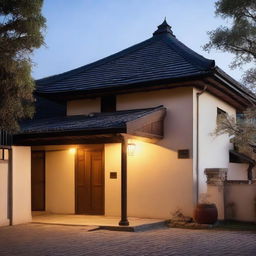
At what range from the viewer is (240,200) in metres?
13.1

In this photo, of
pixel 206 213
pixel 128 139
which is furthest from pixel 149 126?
pixel 206 213

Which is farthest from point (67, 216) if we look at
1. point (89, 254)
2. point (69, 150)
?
point (89, 254)

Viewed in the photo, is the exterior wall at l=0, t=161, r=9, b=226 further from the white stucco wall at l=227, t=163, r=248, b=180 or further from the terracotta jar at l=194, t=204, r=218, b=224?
the white stucco wall at l=227, t=163, r=248, b=180

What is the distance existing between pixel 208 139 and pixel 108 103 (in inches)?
137

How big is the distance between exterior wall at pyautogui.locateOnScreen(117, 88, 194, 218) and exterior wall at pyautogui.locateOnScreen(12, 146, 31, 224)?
3.17 meters

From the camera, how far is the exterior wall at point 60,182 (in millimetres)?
15500

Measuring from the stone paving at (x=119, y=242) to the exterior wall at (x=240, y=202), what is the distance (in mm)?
1454

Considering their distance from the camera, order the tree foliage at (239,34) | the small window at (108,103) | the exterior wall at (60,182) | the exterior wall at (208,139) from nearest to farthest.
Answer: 1. the tree foliage at (239,34)
2. the exterior wall at (208,139)
3. the small window at (108,103)
4. the exterior wall at (60,182)

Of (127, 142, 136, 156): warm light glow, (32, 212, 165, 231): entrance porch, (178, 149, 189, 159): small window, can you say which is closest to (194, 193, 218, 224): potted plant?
(32, 212, 165, 231): entrance porch

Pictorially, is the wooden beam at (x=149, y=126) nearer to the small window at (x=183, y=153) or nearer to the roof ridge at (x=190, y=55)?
the small window at (x=183, y=153)

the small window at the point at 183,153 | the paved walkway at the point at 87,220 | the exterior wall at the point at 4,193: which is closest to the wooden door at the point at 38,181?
the paved walkway at the point at 87,220

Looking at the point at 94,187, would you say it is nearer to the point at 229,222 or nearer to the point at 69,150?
the point at 69,150

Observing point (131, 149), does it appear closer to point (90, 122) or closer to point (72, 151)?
point (90, 122)

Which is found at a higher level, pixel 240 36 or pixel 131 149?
pixel 240 36
